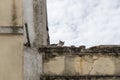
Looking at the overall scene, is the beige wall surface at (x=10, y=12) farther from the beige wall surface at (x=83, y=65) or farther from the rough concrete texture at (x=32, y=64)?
the beige wall surface at (x=83, y=65)

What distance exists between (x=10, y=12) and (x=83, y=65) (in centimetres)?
221

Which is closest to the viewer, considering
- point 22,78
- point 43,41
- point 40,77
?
point 22,78

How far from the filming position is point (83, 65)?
10.3 meters

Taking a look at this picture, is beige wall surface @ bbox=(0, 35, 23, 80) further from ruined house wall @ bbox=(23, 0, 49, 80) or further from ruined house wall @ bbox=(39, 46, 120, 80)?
ruined house wall @ bbox=(39, 46, 120, 80)

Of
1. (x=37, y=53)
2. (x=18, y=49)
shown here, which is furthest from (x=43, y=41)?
(x=18, y=49)

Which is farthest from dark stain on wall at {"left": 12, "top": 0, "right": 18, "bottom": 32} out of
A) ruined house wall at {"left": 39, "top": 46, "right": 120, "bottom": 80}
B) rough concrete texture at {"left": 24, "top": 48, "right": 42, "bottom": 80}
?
ruined house wall at {"left": 39, "top": 46, "right": 120, "bottom": 80}

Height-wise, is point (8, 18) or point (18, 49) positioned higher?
point (8, 18)

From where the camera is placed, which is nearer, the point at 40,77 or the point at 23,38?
the point at 23,38

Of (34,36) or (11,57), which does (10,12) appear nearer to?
(11,57)

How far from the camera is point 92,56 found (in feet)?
33.7

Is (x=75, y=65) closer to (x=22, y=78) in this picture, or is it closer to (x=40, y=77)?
(x=40, y=77)

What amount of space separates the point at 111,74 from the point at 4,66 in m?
2.65

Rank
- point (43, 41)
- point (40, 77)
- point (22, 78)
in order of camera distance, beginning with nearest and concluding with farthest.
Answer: point (22, 78) < point (40, 77) < point (43, 41)

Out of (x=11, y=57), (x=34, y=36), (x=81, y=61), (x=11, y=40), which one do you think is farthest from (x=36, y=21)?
(x=11, y=57)
